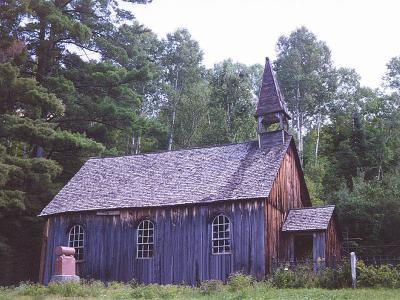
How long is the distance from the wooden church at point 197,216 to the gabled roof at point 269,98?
0.19ft

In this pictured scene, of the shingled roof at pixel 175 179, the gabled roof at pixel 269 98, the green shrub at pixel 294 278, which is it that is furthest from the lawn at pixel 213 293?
the gabled roof at pixel 269 98

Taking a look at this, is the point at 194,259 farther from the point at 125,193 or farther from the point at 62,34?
the point at 62,34

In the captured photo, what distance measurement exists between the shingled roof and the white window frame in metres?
1.14

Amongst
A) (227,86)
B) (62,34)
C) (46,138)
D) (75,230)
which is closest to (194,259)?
(75,230)

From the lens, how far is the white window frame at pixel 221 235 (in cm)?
2519

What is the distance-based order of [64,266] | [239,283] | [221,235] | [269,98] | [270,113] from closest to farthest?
[239,283] < [64,266] < [221,235] < [270,113] < [269,98]

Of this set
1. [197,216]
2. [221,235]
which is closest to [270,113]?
[197,216]

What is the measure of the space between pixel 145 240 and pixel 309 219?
8405mm

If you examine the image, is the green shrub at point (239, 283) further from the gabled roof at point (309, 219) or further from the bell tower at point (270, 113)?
the bell tower at point (270, 113)

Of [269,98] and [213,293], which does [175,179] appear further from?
[213,293]

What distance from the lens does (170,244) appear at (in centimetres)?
2631

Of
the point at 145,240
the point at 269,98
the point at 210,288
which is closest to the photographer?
the point at 210,288

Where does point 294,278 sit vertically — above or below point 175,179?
below

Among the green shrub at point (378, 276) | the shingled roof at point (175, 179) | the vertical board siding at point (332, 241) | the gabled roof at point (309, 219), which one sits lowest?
the green shrub at point (378, 276)
